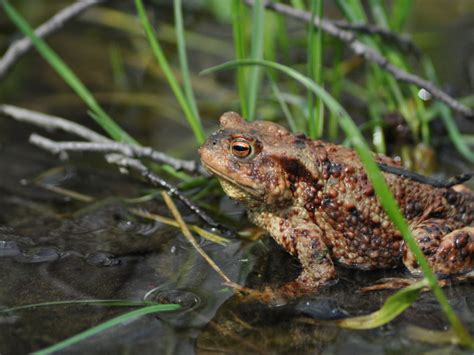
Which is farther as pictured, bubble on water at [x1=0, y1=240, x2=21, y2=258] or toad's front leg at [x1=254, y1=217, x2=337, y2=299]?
bubble on water at [x1=0, y1=240, x2=21, y2=258]

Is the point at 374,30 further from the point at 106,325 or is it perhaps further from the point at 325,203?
the point at 106,325

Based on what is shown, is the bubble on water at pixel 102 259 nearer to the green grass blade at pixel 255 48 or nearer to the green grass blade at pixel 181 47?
the green grass blade at pixel 181 47

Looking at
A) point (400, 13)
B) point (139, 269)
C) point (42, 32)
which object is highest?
point (400, 13)

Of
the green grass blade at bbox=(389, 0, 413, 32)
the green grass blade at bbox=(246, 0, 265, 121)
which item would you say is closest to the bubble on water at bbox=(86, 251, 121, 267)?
the green grass blade at bbox=(246, 0, 265, 121)

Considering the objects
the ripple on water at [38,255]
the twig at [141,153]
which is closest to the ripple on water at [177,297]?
the ripple on water at [38,255]

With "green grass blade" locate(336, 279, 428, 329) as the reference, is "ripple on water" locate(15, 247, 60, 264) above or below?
above

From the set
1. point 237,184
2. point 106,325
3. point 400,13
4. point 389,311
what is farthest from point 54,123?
point 389,311

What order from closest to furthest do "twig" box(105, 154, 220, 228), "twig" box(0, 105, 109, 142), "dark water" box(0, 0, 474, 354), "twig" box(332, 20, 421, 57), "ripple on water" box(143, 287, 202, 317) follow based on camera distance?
"dark water" box(0, 0, 474, 354) → "ripple on water" box(143, 287, 202, 317) → "twig" box(105, 154, 220, 228) → "twig" box(0, 105, 109, 142) → "twig" box(332, 20, 421, 57)

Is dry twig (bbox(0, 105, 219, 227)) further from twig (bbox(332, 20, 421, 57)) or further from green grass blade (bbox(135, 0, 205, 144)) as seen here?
twig (bbox(332, 20, 421, 57))
